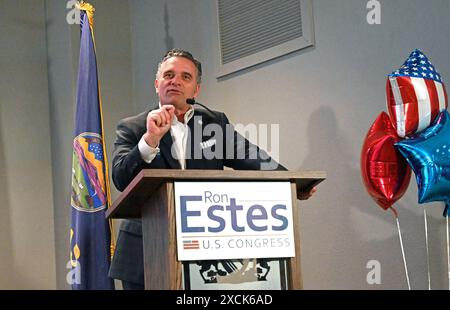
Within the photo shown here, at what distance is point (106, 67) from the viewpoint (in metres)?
5.06

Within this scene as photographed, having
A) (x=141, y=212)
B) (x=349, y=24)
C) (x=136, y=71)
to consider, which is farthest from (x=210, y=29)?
(x=141, y=212)

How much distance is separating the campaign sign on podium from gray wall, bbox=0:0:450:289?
1.47 metres

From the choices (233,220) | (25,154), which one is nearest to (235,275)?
(233,220)

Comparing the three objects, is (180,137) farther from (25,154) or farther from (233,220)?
(25,154)

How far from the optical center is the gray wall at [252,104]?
3670mm

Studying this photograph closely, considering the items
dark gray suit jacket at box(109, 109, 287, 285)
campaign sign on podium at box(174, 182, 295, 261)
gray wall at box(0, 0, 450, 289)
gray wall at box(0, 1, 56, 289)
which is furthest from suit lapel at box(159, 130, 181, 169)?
gray wall at box(0, 1, 56, 289)

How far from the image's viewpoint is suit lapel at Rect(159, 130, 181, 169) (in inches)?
113

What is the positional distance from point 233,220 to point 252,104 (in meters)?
2.27

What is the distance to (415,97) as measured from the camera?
2.95 meters

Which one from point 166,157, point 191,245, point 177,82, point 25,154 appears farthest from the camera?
point 25,154

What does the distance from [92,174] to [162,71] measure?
1.11 m
